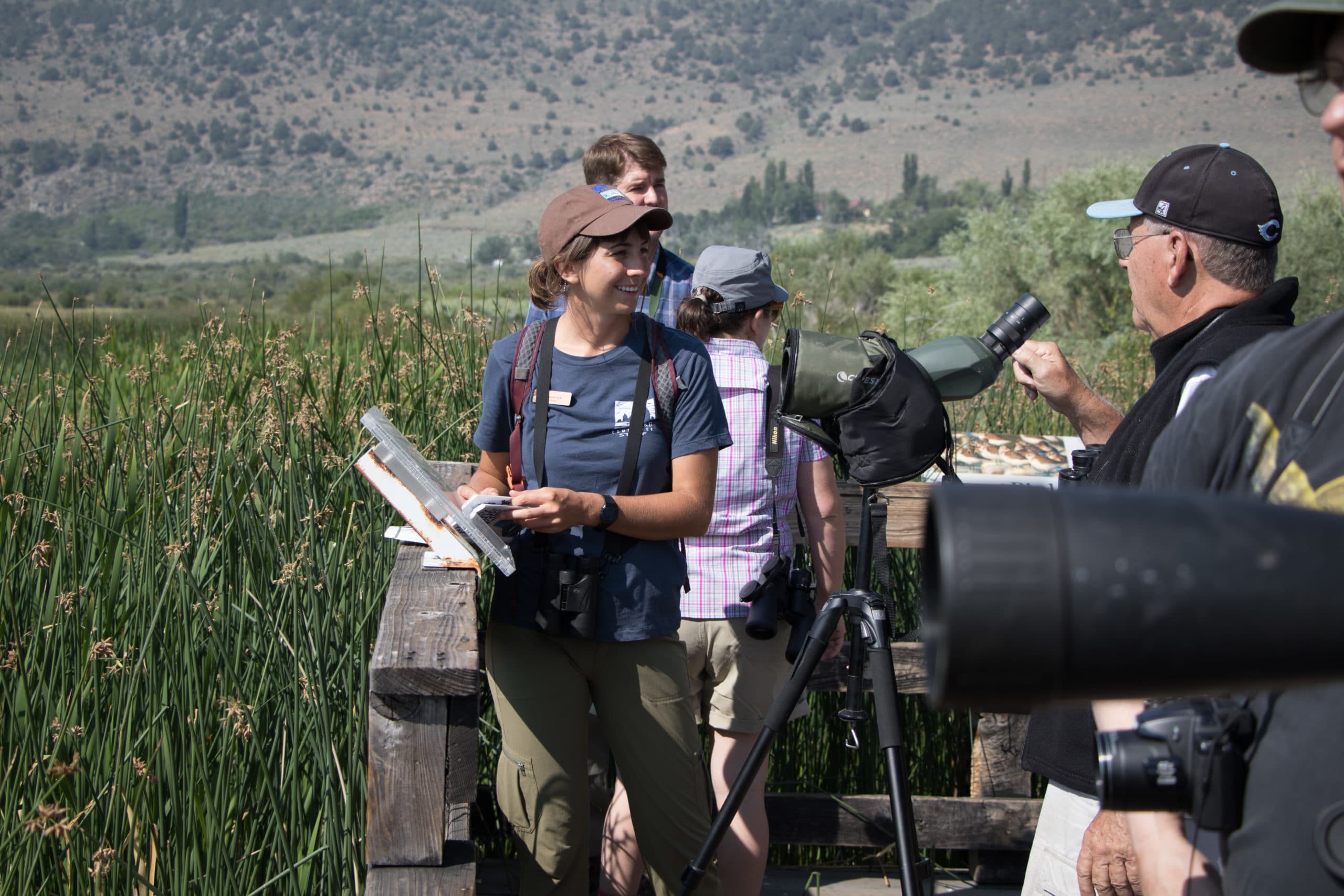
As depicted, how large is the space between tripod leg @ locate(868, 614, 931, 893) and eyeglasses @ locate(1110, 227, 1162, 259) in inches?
32.1

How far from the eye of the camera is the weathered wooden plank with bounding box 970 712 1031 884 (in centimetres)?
328

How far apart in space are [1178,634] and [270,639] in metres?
2.04

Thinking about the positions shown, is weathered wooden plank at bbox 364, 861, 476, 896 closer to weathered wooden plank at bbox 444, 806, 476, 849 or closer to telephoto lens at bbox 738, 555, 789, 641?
weathered wooden plank at bbox 444, 806, 476, 849

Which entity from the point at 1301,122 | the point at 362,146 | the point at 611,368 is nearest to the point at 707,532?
the point at 611,368

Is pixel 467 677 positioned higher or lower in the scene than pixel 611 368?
lower

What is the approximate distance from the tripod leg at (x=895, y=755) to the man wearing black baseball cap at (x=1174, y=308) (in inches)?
8.1

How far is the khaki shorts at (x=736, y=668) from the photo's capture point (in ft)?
9.45

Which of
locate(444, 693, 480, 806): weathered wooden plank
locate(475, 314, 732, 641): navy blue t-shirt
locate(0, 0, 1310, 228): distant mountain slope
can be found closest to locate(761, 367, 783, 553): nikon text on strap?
locate(475, 314, 732, 641): navy blue t-shirt

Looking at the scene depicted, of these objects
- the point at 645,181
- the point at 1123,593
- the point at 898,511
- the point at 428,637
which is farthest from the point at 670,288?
the point at 1123,593

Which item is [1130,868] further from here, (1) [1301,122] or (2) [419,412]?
(1) [1301,122]

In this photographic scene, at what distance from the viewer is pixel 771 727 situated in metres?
2.38

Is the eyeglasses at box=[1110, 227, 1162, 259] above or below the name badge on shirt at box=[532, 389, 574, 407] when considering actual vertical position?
above

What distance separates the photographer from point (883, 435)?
2.40 metres

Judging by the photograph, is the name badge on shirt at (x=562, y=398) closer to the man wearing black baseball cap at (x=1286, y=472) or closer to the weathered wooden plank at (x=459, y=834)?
the weathered wooden plank at (x=459, y=834)
